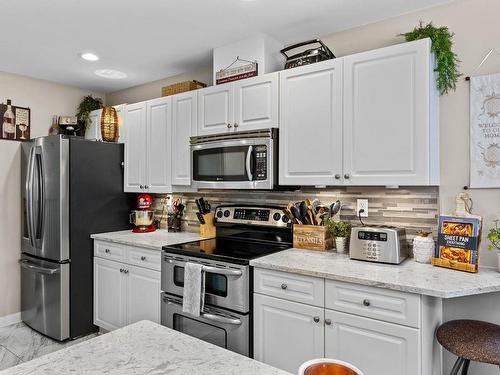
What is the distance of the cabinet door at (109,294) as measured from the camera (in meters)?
3.06

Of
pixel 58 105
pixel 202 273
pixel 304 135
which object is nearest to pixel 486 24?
pixel 304 135

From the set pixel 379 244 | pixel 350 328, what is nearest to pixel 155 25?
pixel 379 244

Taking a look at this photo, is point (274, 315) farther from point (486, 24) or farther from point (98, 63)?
point (98, 63)

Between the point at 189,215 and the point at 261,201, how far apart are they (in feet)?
2.99

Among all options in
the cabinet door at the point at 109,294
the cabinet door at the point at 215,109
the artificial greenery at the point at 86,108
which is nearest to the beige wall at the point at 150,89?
the artificial greenery at the point at 86,108

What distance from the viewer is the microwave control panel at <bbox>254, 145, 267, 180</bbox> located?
255 centimetres

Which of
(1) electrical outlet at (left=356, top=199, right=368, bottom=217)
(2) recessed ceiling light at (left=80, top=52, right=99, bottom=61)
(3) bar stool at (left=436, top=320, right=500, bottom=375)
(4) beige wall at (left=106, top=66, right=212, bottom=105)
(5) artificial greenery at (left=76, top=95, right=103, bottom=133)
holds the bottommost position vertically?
(3) bar stool at (left=436, top=320, right=500, bottom=375)

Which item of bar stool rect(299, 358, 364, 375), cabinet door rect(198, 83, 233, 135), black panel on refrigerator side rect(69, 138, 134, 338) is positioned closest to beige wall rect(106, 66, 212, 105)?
cabinet door rect(198, 83, 233, 135)

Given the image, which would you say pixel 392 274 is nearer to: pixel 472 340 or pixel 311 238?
pixel 472 340

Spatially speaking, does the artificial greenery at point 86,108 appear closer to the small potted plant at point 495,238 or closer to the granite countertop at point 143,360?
the granite countertop at point 143,360

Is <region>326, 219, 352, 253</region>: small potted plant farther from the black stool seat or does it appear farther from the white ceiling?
the white ceiling

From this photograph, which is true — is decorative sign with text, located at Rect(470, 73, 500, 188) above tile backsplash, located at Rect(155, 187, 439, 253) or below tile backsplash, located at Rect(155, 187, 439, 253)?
above

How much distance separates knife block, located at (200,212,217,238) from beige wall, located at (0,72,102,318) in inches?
77.8

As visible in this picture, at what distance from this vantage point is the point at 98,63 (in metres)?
3.28
